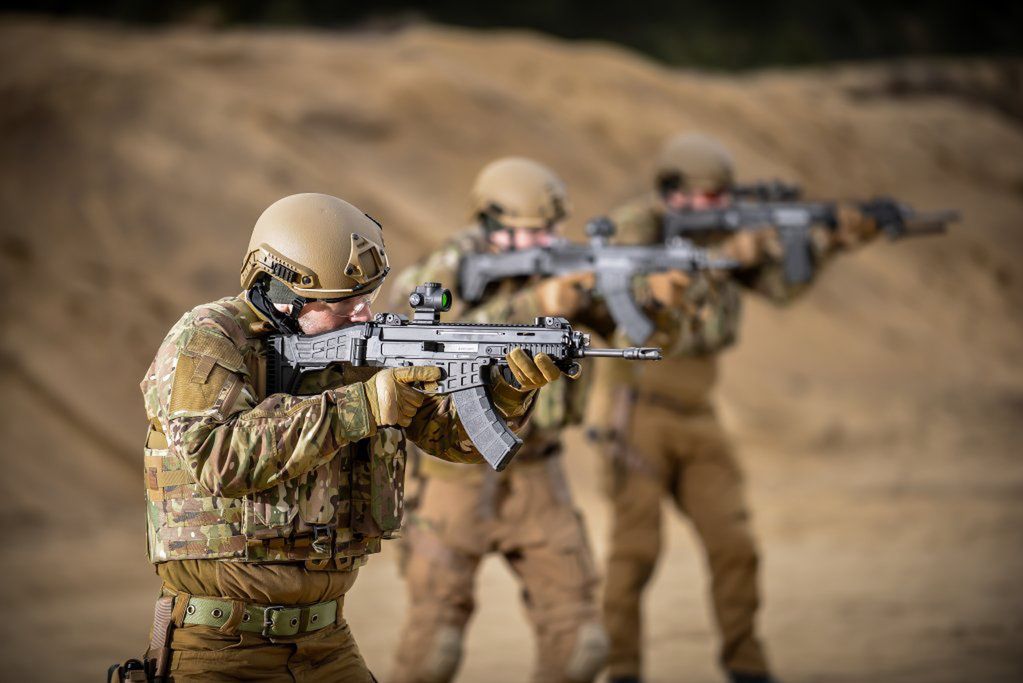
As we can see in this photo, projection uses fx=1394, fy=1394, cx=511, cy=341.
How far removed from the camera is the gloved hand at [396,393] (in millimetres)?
3568

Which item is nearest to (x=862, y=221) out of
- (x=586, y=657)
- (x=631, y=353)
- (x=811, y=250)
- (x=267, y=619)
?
(x=811, y=250)

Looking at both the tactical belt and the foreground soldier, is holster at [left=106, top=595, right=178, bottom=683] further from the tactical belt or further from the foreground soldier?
the foreground soldier

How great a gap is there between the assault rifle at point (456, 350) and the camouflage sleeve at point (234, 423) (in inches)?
8.1

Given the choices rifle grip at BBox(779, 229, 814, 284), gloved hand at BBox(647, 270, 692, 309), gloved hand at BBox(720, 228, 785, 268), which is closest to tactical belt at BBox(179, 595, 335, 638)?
gloved hand at BBox(647, 270, 692, 309)

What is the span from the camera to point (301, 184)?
14.1m

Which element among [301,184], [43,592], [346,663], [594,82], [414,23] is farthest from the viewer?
[414,23]

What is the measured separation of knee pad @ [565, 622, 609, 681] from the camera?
568 cm

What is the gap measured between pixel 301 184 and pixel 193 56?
7.41 ft

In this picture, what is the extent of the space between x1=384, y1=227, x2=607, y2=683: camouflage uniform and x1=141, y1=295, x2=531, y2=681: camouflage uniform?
6.07 feet

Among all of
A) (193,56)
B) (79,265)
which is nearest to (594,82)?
(193,56)

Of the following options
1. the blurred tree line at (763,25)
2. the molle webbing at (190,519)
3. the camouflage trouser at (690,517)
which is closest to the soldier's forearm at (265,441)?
the molle webbing at (190,519)

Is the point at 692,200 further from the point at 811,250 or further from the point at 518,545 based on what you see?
the point at 518,545

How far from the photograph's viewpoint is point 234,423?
3547mm

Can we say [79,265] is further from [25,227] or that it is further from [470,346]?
[470,346]
